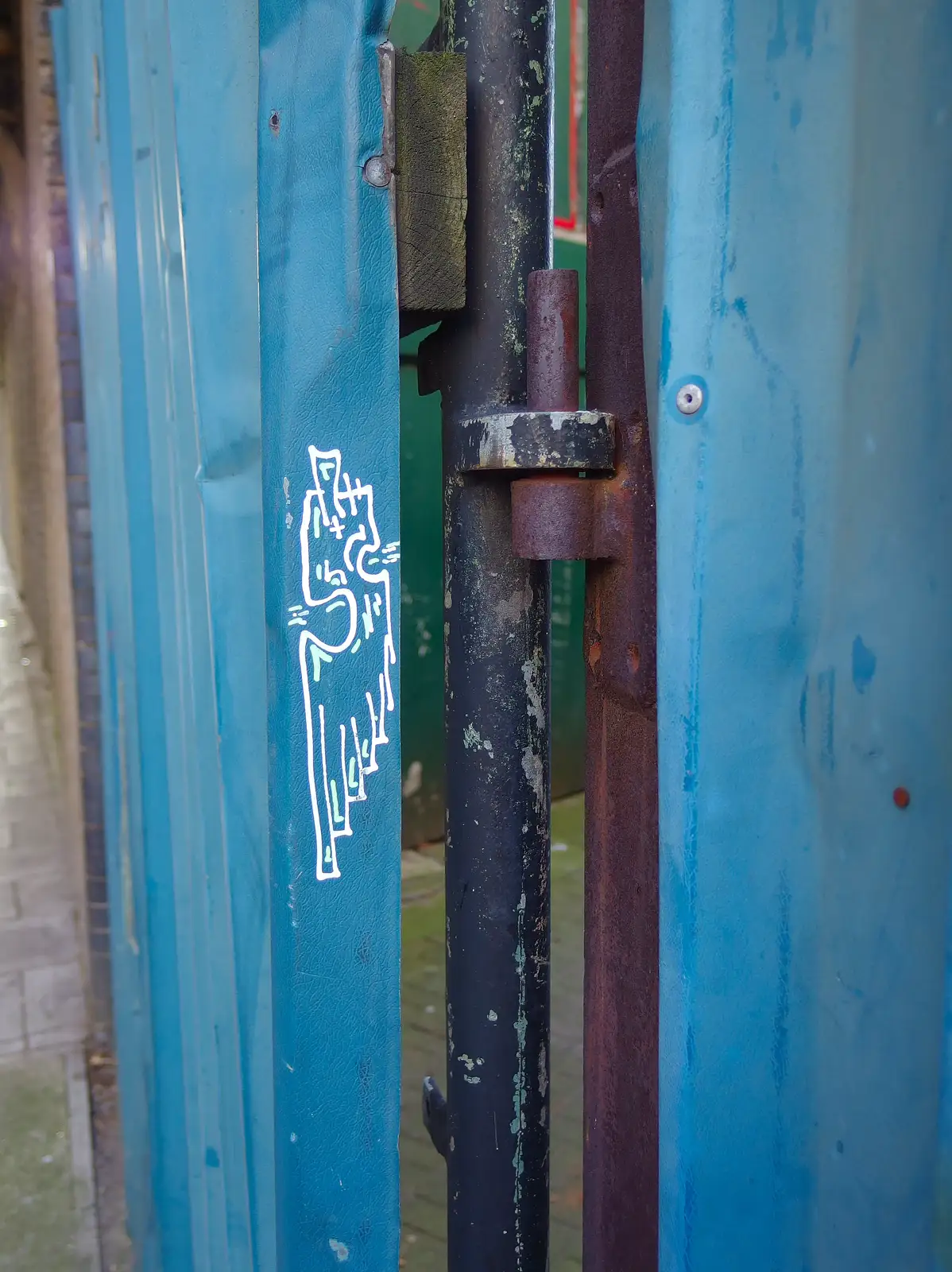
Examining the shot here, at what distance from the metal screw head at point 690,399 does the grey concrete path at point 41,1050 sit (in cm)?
274

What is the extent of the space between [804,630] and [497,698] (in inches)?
13.2

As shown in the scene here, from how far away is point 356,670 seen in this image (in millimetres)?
1062

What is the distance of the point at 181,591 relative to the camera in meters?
1.60

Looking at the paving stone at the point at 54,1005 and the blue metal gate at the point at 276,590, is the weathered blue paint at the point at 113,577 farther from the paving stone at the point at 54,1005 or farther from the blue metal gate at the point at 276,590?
the paving stone at the point at 54,1005

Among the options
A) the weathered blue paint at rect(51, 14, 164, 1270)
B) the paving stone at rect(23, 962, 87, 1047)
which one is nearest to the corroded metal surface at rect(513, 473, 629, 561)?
the weathered blue paint at rect(51, 14, 164, 1270)

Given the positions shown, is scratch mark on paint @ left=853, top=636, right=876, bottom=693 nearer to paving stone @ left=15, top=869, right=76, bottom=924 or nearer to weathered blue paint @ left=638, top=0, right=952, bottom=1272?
weathered blue paint @ left=638, top=0, right=952, bottom=1272

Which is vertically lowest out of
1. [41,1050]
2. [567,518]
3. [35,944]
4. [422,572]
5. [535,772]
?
[41,1050]

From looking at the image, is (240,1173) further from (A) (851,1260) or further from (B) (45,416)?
(B) (45,416)

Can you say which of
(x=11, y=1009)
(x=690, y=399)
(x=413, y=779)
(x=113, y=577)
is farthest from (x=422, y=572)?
(x=690, y=399)

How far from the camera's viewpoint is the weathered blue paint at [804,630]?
0.81 metres

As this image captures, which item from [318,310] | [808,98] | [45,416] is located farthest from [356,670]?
[45,416]

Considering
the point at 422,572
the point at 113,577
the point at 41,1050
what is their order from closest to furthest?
1. the point at 113,577
2. the point at 41,1050
3. the point at 422,572

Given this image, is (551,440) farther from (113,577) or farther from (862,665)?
(113,577)

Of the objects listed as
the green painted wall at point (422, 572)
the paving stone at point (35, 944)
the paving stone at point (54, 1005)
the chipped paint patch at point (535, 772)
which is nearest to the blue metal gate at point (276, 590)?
the chipped paint patch at point (535, 772)
